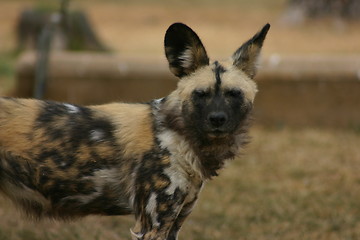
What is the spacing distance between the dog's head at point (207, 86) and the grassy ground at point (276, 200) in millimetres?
1336

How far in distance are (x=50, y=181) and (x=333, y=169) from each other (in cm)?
377

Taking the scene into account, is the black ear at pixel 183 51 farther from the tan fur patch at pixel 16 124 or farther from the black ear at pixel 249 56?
the tan fur patch at pixel 16 124

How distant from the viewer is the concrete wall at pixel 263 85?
25.5ft

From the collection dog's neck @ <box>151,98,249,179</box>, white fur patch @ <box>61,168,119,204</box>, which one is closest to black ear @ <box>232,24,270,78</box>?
dog's neck @ <box>151,98,249,179</box>

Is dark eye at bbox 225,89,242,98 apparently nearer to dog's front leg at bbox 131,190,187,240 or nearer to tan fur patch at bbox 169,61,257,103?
tan fur patch at bbox 169,61,257,103

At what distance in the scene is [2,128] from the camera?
365cm

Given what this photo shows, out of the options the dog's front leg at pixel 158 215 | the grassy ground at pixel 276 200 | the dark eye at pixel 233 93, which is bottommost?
the grassy ground at pixel 276 200

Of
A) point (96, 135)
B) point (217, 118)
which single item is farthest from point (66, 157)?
point (217, 118)

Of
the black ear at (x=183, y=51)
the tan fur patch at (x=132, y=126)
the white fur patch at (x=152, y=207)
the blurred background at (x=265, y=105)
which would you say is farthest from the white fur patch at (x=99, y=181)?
the blurred background at (x=265, y=105)

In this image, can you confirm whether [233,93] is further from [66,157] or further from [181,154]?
[66,157]

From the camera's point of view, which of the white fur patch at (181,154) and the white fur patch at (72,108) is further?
the white fur patch at (72,108)

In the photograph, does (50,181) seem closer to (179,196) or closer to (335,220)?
(179,196)

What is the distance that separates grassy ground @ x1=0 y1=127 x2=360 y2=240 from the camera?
5.09 metres

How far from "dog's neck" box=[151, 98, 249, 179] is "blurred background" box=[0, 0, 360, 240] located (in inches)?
33.2
